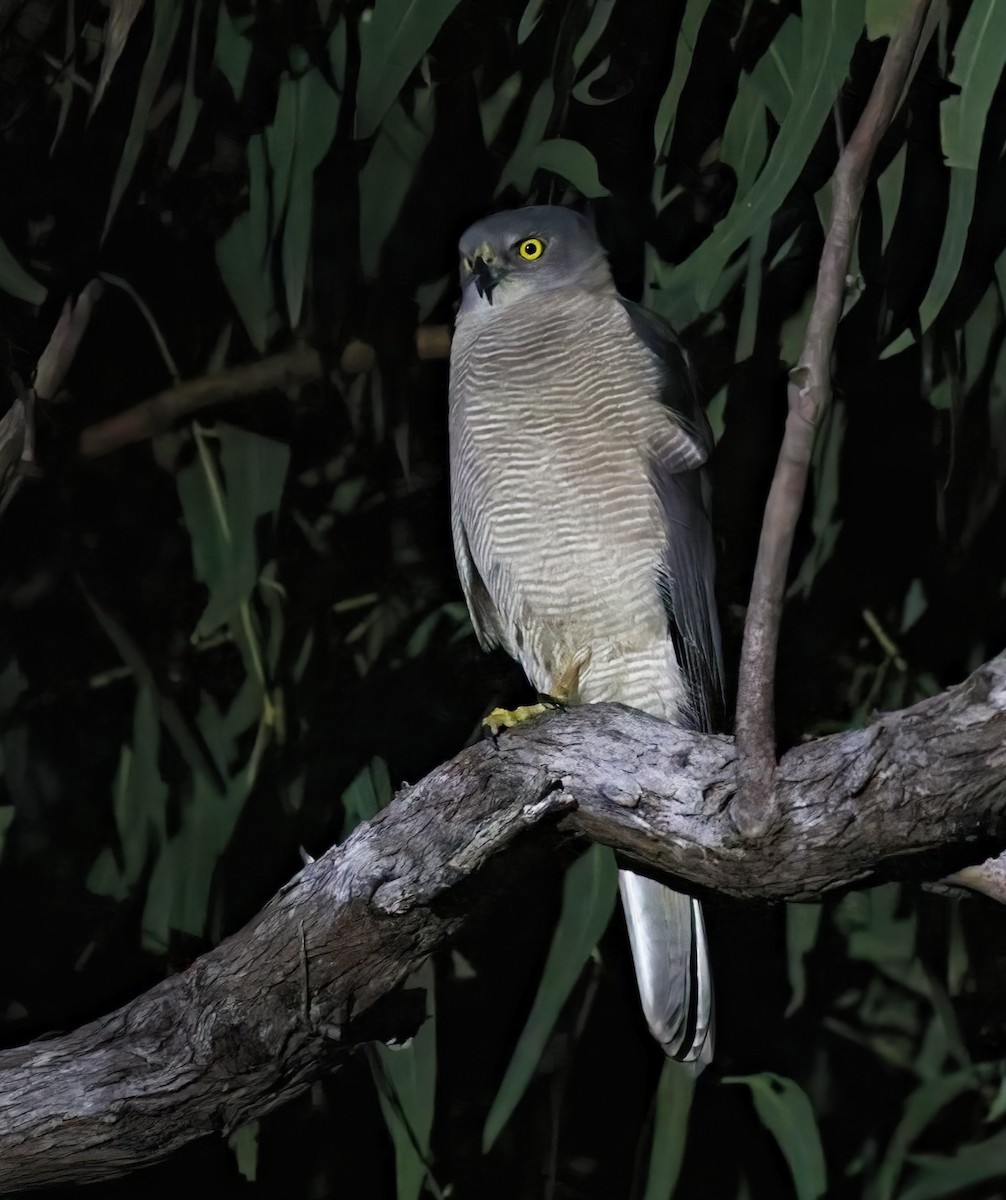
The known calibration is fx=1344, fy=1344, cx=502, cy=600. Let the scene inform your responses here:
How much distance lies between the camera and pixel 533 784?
0.95 metres

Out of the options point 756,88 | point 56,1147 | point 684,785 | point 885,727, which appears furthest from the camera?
point 756,88

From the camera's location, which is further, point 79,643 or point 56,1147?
point 79,643

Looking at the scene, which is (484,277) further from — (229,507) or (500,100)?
(229,507)

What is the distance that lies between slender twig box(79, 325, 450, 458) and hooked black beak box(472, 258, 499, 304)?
0.65 ft

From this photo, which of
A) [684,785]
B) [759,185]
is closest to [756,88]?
[759,185]

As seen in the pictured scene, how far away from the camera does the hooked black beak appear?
4.37 ft

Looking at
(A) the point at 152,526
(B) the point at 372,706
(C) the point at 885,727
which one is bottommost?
(B) the point at 372,706

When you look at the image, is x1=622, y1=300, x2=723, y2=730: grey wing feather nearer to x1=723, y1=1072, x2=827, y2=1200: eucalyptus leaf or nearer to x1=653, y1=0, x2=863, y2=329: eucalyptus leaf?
x1=653, y1=0, x2=863, y2=329: eucalyptus leaf

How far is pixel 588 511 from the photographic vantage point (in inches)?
49.9

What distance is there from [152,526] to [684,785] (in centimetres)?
79

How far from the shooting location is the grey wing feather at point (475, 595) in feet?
4.50

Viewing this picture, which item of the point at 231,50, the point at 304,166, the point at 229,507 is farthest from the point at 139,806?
the point at 231,50

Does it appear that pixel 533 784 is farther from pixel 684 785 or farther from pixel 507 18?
pixel 507 18

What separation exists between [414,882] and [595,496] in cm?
45
